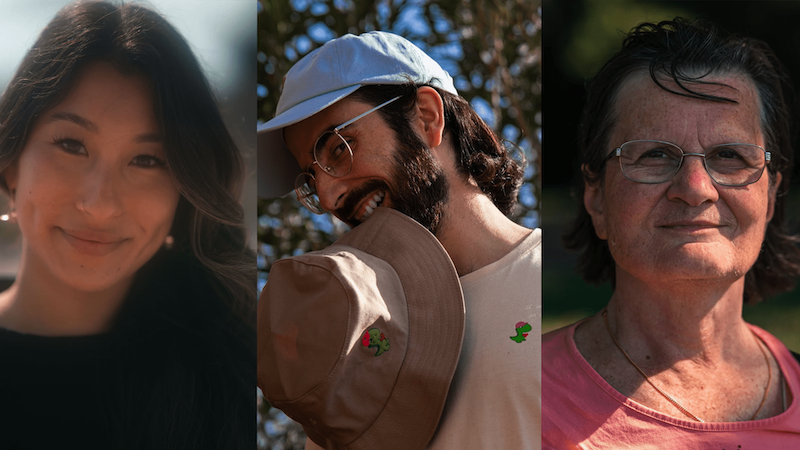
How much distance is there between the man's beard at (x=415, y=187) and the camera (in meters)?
1.87

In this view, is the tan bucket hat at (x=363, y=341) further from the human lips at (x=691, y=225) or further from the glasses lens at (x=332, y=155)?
the human lips at (x=691, y=225)

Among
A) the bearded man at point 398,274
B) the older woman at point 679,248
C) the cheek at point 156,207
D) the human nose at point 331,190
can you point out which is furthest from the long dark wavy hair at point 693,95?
the cheek at point 156,207

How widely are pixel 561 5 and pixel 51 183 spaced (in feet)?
4.69

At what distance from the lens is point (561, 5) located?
2012 millimetres

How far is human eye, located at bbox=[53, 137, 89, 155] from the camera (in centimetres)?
147

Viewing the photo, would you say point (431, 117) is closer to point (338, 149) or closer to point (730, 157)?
point (338, 149)

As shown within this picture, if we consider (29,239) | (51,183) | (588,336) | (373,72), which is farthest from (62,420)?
(588,336)

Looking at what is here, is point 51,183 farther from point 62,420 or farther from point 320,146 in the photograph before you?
point 320,146

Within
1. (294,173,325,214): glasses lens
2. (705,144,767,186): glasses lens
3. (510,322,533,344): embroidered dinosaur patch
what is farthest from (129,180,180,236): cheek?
(705,144,767,186): glasses lens

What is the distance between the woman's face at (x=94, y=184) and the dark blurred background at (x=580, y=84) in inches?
41.6

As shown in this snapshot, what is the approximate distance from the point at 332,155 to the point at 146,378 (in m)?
0.75

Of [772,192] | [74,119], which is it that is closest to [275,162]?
[74,119]

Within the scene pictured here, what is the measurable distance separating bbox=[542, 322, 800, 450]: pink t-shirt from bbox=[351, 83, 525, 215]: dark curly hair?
59 cm

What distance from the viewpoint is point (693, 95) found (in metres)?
1.85
